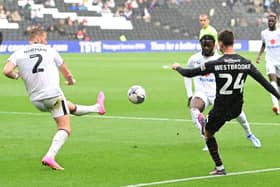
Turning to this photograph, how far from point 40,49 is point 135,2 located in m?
51.9

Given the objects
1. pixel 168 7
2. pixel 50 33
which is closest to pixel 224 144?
pixel 50 33

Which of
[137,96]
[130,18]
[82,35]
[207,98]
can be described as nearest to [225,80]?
[207,98]

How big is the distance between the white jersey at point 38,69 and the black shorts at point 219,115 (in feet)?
7.75

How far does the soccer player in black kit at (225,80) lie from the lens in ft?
37.1

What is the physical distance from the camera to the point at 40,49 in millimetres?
12258

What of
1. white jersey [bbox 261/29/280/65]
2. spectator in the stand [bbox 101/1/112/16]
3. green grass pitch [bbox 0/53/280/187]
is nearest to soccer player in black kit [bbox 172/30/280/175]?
green grass pitch [bbox 0/53/280/187]

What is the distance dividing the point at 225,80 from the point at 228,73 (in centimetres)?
12

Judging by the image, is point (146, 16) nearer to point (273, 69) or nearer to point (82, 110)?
point (273, 69)

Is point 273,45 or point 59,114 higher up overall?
point 59,114

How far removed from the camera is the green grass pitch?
11.3 metres

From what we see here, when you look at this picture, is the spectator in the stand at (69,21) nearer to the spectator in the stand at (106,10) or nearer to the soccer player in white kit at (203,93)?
the spectator in the stand at (106,10)

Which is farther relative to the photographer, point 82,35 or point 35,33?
point 82,35

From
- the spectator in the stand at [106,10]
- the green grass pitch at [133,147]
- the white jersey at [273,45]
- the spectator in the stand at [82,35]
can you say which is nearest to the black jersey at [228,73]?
the green grass pitch at [133,147]

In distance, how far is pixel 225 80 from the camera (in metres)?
11.4
